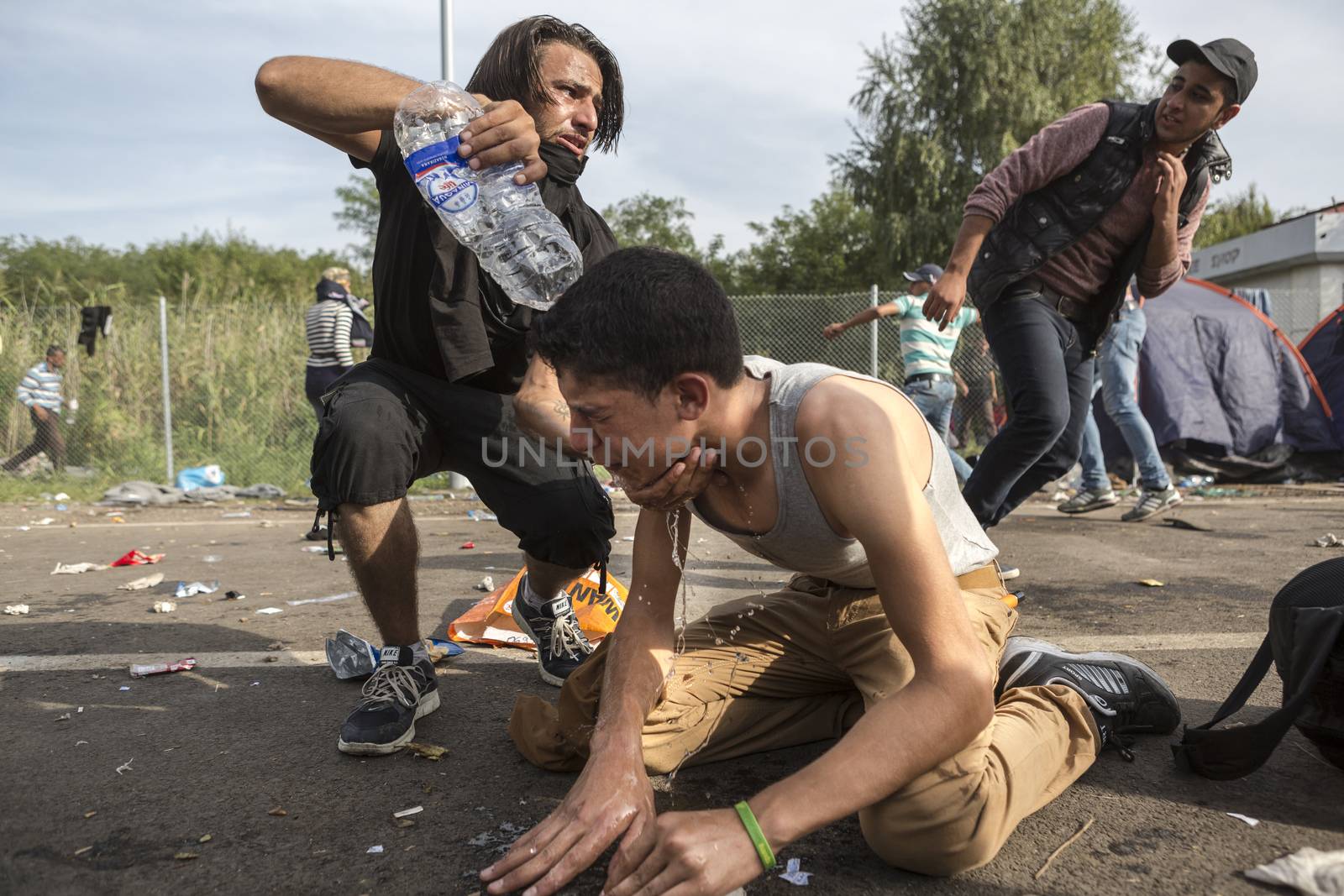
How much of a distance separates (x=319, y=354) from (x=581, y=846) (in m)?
7.01

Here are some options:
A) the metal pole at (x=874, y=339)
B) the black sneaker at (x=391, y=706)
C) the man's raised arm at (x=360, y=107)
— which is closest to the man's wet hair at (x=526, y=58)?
the man's raised arm at (x=360, y=107)

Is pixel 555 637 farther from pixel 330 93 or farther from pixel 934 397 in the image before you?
pixel 934 397

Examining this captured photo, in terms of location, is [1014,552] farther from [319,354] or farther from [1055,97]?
[1055,97]

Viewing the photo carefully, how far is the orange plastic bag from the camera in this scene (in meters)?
3.40

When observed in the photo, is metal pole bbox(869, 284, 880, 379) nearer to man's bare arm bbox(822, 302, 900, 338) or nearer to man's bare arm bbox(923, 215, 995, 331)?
man's bare arm bbox(822, 302, 900, 338)

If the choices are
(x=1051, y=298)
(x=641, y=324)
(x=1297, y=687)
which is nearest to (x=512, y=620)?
(x=641, y=324)

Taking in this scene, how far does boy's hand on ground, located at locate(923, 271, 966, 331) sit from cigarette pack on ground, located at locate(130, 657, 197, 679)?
10.1 ft

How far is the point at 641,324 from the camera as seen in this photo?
1.68 metres

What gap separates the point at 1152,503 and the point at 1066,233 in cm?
345

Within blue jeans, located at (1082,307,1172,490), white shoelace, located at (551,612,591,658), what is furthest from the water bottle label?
blue jeans, located at (1082,307,1172,490)

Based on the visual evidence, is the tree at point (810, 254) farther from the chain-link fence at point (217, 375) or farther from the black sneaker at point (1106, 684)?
the black sneaker at point (1106, 684)

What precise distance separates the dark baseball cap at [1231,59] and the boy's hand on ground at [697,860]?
354 cm

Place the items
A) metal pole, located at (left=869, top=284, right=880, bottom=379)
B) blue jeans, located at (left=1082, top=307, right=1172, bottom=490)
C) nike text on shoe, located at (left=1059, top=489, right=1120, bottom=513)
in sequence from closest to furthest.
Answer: blue jeans, located at (left=1082, top=307, right=1172, bottom=490), nike text on shoe, located at (left=1059, top=489, right=1120, bottom=513), metal pole, located at (left=869, top=284, right=880, bottom=379)

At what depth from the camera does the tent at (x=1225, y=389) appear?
1030cm
